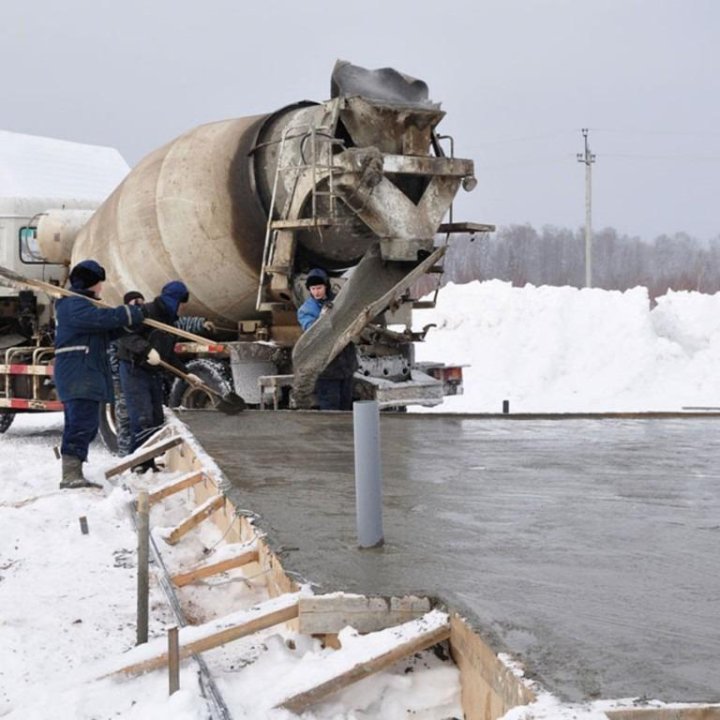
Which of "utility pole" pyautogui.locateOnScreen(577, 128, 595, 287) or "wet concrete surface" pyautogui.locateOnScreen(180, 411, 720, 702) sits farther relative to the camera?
"utility pole" pyautogui.locateOnScreen(577, 128, 595, 287)

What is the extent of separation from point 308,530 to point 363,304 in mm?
5075

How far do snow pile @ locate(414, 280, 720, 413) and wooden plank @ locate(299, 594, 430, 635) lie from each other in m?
12.1

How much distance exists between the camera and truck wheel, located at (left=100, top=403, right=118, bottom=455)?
11047 mm

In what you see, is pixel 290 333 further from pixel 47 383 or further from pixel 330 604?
pixel 330 604

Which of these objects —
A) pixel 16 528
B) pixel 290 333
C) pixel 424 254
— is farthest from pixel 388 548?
pixel 290 333

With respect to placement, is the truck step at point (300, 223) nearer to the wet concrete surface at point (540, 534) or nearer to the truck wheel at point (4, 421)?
the wet concrete surface at point (540, 534)

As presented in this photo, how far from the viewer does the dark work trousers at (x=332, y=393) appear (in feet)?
31.1

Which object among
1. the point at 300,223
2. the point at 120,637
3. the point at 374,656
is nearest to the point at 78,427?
the point at 300,223

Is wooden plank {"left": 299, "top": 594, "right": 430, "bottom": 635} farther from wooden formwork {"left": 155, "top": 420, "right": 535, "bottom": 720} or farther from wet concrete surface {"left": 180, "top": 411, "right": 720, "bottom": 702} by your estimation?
wet concrete surface {"left": 180, "top": 411, "right": 720, "bottom": 702}

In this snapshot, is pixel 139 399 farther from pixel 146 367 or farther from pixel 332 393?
pixel 332 393

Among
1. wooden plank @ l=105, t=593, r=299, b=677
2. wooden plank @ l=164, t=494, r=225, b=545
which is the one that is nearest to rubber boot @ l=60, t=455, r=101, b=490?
wooden plank @ l=164, t=494, r=225, b=545

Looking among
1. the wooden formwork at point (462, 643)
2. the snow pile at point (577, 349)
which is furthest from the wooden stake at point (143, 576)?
the snow pile at point (577, 349)

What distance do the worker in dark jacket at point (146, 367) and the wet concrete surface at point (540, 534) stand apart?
1211 mm

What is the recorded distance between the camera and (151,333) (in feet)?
28.2
